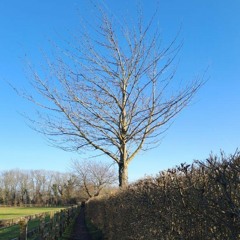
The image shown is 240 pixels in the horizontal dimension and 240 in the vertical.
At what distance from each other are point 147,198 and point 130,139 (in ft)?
35.6

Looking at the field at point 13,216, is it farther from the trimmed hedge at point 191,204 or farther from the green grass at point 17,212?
the trimmed hedge at point 191,204

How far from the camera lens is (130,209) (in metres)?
8.96

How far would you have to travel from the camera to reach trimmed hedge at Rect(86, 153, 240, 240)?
3211 millimetres

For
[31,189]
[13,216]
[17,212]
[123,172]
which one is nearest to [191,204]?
[123,172]

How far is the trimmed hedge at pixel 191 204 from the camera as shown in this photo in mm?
3211

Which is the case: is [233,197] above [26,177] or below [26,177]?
below

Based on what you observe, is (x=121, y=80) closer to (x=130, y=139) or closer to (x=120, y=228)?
(x=130, y=139)

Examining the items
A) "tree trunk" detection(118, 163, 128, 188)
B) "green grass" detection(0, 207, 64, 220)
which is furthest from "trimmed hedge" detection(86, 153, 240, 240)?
"green grass" detection(0, 207, 64, 220)

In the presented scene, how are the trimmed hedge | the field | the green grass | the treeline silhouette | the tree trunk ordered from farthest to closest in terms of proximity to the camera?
the treeline silhouette < the green grass < the field < the tree trunk < the trimmed hedge

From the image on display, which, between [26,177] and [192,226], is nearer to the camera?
[192,226]

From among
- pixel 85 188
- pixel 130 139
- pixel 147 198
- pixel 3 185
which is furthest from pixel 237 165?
pixel 3 185

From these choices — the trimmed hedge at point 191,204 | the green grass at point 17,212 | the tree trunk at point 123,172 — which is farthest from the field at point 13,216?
the trimmed hedge at point 191,204

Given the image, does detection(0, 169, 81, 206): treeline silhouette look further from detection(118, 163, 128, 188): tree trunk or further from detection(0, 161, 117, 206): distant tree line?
detection(118, 163, 128, 188): tree trunk

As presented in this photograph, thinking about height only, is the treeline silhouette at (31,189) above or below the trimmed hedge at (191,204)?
above
